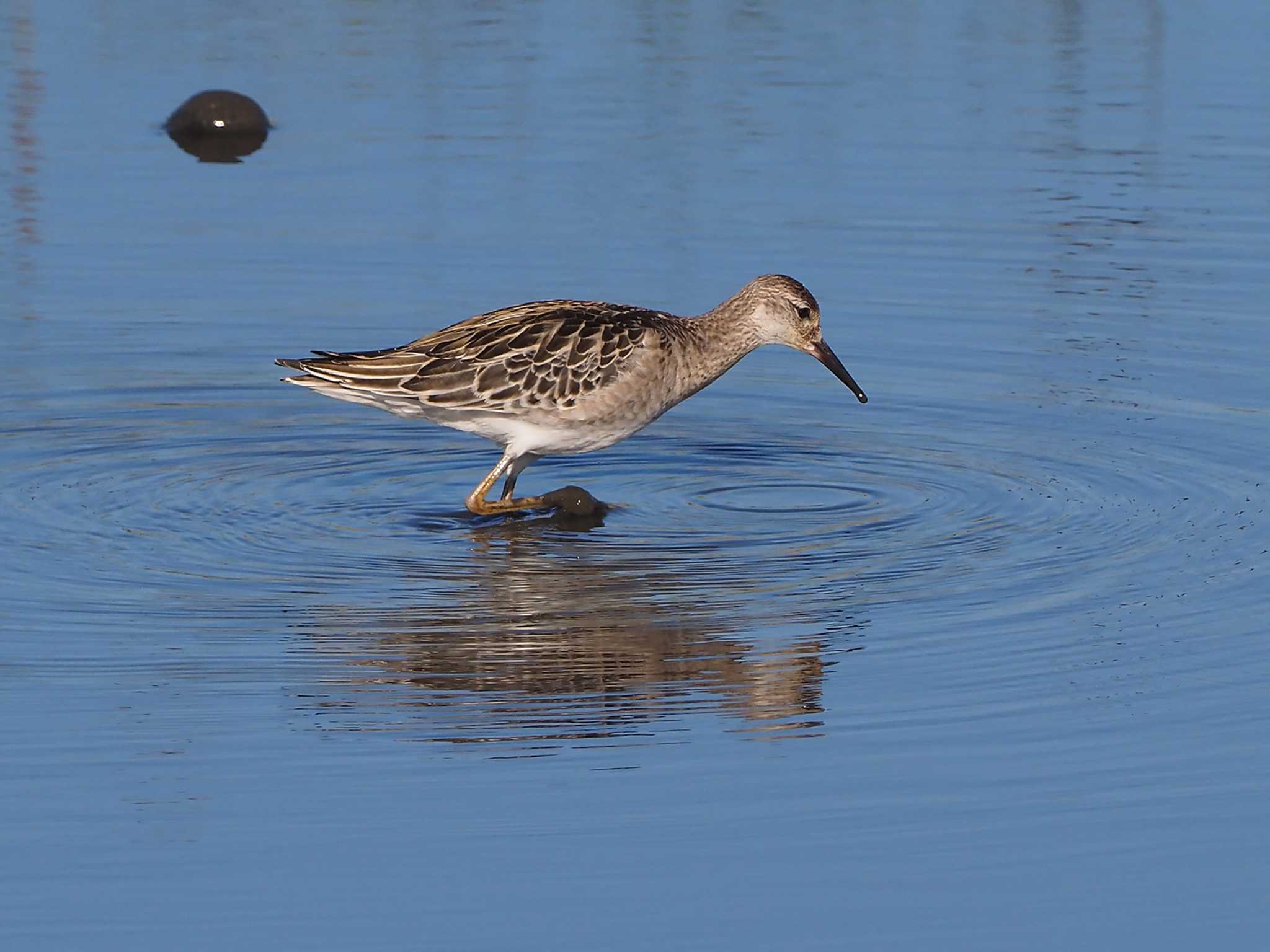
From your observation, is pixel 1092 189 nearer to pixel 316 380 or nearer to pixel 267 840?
pixel 316 380

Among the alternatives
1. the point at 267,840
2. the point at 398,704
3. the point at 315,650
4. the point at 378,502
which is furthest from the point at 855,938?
the point at 378,502

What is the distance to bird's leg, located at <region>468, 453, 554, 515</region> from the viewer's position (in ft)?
38.3

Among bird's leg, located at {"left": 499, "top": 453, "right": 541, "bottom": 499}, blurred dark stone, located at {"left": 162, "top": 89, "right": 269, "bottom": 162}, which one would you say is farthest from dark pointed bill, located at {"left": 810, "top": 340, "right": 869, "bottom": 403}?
blurred dark stone, located at {"left": 162, "top": 89, "right": 269, "bottom": 162}

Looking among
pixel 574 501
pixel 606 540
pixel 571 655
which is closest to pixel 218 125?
pixel 574 501

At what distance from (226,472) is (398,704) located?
3588 millimetres

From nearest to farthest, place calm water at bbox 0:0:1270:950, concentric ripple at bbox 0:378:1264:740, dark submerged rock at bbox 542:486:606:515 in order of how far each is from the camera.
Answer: calm water at bbox 0:0:1270:950 < concentric ripple at bbox 0:378:1264:740 < dark submerged rock at bbox 542:486:606:515

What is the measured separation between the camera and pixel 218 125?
60.7 feet

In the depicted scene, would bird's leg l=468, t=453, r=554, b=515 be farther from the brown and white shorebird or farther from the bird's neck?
the bird's neck

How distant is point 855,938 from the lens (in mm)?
6777

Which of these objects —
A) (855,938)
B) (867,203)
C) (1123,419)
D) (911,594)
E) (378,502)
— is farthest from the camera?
(867,203)

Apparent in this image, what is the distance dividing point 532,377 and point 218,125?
7.68 m

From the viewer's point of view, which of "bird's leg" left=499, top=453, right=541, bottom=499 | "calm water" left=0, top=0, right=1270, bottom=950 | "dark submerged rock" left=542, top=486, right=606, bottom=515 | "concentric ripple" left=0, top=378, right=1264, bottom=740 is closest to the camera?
"calm water" left=0, top=0, right=1270, bottom=950

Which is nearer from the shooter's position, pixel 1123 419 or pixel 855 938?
pixel 855 938

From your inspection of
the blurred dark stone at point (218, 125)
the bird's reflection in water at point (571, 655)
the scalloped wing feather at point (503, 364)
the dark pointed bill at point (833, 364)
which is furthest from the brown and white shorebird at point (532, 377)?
the blurred dark stone at point (218, 125)
